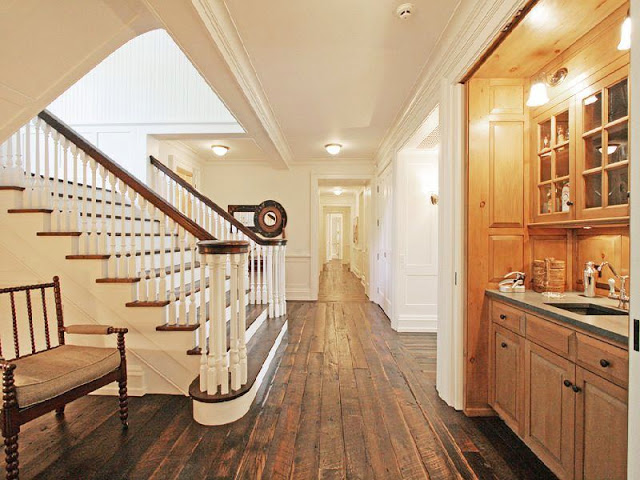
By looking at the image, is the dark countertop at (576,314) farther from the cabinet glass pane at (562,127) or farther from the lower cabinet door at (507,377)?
the cabinet glass pane at (562,127)

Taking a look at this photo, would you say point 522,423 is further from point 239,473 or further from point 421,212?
point 421,212

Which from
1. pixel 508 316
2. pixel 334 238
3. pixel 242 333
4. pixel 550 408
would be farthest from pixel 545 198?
pixel 334 238

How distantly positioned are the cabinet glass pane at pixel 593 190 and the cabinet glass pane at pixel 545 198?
0.89ft

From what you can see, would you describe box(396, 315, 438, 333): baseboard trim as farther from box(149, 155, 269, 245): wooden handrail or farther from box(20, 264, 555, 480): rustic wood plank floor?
box(149, 155, 269, 245): wooden handrail

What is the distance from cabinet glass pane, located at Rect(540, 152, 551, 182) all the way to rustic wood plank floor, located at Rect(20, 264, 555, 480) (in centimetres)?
162

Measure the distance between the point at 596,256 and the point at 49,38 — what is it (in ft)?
10.6

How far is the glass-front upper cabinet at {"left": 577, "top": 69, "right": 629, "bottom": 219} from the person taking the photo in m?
1.54

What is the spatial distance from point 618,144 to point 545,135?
53 cm

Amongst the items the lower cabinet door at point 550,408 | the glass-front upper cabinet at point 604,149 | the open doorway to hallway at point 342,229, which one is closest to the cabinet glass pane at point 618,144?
the glass-front upper cabinet at point 604,149

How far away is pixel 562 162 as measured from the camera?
1927 mm

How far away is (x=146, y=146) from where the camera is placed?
4.04 metres

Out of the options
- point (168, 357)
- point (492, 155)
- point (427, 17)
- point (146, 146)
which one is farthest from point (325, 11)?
point (146, 146)

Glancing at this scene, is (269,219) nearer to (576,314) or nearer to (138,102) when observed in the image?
(138,102)

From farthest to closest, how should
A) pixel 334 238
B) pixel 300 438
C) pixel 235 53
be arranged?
pixel 334 238
pixel 235 53
pixel 300 438
